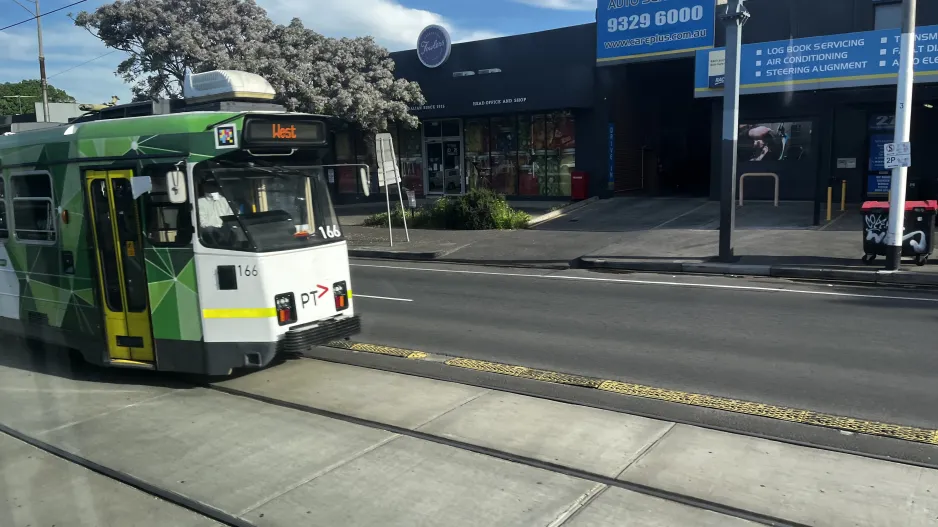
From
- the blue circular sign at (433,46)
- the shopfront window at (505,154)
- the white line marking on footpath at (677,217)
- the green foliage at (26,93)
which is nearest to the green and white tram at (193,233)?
the white line marking on footpath at (677,217)

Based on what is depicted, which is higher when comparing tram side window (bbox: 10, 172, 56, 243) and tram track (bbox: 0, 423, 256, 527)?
tram side window (bbox: 10, 172, 56, 243)

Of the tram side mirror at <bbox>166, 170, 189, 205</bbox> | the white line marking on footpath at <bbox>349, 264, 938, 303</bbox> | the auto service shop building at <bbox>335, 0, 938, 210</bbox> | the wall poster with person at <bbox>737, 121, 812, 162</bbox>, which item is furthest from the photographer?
the wall poster with person at <bbox>737, 121, 812, 162</bbox>

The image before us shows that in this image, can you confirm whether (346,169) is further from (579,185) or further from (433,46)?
(579,185)

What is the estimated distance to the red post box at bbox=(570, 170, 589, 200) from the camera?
24.4 m

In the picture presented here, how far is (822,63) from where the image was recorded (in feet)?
59.3

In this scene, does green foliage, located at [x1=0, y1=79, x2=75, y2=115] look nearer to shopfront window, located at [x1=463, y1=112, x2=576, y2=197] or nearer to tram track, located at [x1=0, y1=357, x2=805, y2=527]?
shopfront window, located at [x1=463, y1=112, x2=576, y2=197]

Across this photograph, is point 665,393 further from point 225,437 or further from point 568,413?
point 225,437

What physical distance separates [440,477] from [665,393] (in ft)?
8.66

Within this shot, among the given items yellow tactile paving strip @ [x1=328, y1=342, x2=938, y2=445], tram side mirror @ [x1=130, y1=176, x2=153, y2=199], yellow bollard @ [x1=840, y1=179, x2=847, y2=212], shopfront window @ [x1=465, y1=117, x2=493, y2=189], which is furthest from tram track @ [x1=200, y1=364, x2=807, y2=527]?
shopfront window @ [x1=465, y1=117, x2=493, y2=189]

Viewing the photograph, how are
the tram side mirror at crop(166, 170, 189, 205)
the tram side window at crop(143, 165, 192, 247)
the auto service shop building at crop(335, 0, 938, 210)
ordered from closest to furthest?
the tram side mirror at crop(166, 170, 189, 205) → the tram side window at crop(143, 165, 192, 247) → the auto service shop building at crop(335, 0, 938, 210)

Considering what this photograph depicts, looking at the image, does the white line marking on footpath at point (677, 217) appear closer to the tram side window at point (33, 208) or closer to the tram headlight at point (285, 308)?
the tram headlight at point (285, 308)

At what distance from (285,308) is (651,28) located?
18.8 meters

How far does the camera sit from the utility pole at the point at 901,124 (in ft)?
38.3

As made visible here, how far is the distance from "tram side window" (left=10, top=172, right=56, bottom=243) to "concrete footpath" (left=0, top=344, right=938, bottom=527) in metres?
2.03
